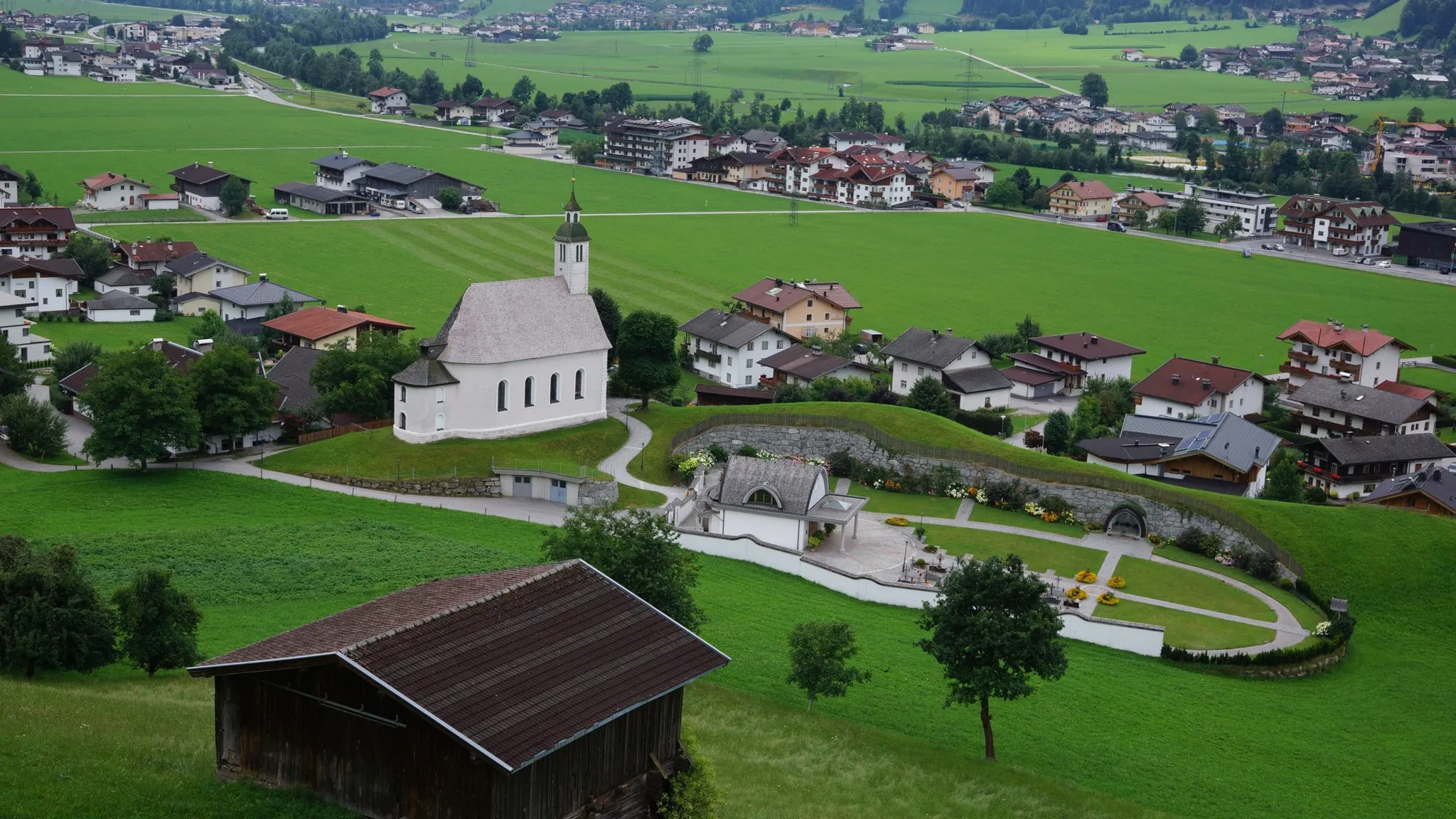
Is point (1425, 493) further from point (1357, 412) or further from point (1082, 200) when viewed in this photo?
point (1082, 200)

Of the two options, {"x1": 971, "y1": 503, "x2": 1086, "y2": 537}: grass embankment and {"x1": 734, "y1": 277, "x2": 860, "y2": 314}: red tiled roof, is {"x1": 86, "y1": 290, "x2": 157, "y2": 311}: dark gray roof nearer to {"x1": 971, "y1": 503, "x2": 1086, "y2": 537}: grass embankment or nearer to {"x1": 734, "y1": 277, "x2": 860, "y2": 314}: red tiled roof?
{"x1": 734, "y1": 277, "x2": 860, "y2": 314}: red tiled roof

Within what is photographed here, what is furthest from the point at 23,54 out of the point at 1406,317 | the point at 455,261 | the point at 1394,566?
the point at 1394,566

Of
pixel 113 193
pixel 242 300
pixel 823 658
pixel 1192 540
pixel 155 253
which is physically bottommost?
pixel 242 300

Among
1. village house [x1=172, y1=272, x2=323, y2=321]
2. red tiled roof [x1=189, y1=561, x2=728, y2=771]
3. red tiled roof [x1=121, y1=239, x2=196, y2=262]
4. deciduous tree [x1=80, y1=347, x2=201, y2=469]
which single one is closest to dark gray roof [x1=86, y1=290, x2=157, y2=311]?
village house [x1=172, y1=272, x2=323, y2=321]

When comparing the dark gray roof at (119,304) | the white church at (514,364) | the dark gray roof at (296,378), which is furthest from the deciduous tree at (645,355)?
the dark gray roof at (119,304)

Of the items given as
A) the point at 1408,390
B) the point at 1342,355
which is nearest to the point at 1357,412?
the point at 1408,390

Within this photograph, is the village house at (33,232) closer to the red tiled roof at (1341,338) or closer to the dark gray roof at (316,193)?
the dark gray roof at (316,193)

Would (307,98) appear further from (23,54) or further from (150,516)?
(150,516)
